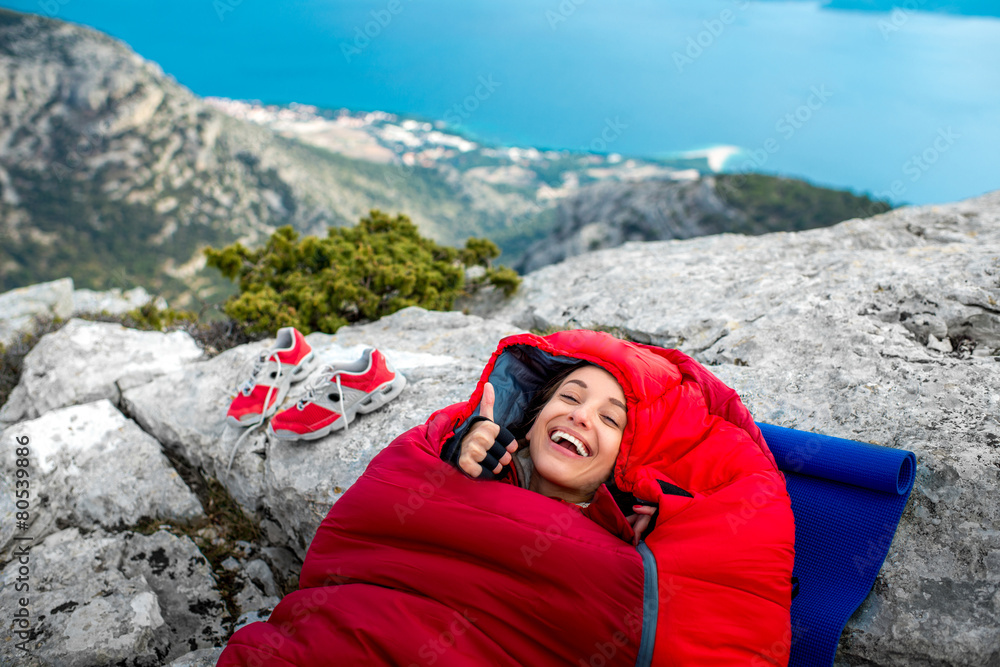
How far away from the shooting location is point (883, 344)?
362 centimetres

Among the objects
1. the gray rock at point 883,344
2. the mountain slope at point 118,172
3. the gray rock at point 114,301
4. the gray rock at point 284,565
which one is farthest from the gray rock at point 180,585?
the mountain slope at point 118,172

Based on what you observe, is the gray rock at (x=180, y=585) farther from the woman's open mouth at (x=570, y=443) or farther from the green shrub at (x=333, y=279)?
the green shrub at (x=333, y=279)

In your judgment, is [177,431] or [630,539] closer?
[630,539]

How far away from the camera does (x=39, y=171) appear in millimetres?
65688

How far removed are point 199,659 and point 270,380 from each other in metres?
2.01

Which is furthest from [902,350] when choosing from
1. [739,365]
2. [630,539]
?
[630,539]

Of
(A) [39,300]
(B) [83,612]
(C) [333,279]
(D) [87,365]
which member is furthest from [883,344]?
(A) [39,300]

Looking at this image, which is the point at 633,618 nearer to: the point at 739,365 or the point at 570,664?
the point at 570,664

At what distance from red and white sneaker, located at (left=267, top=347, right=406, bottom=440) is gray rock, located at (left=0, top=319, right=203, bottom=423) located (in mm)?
2312

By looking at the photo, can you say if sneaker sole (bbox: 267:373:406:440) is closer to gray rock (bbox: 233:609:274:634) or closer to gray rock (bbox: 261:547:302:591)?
gray rock (bbox: 261:547:302:591)

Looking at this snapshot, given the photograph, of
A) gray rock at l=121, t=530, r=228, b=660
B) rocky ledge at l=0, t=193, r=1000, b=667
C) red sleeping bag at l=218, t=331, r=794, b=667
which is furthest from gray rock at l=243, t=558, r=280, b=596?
red sleeping bag at l=218, t=331, r=794, b=667

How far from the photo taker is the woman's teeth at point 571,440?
247 cm

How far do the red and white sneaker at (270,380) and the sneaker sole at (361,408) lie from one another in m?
0.17

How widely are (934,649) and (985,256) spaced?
12.8 ft
